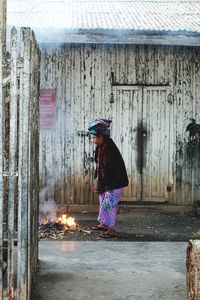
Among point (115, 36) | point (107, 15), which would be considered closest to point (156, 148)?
point (115, 36)

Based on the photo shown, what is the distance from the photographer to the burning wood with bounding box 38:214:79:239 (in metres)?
8.34

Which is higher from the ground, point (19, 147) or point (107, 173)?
point (19, 147)

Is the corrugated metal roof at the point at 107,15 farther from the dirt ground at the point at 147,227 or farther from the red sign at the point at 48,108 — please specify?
the dirt ground at the point at 147,227

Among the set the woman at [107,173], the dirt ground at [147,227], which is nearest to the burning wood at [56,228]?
the dirt ground at [147,227]

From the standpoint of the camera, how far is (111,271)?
6.14 metres

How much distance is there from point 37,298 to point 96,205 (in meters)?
5.74

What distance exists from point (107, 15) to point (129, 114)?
2607 mm

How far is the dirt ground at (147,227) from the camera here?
27.8 ft

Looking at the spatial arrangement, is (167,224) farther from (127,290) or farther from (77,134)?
(127,290)

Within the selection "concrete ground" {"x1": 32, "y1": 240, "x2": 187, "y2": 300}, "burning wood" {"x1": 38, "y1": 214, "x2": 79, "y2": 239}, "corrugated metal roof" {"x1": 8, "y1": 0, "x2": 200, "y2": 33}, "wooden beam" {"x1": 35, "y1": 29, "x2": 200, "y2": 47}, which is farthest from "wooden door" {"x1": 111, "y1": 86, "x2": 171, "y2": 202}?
"concrete ground" {"x1": 32, "y1": 240, "x2": 187, "y2": 300}

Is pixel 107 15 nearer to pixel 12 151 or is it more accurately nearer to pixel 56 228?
pixel 56 228

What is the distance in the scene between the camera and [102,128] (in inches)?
323

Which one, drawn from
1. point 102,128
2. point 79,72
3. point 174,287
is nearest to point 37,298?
point 174,287

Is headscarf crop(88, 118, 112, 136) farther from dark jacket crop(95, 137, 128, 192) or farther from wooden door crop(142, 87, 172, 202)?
wooden door crop(142, 87, 172, 202)
